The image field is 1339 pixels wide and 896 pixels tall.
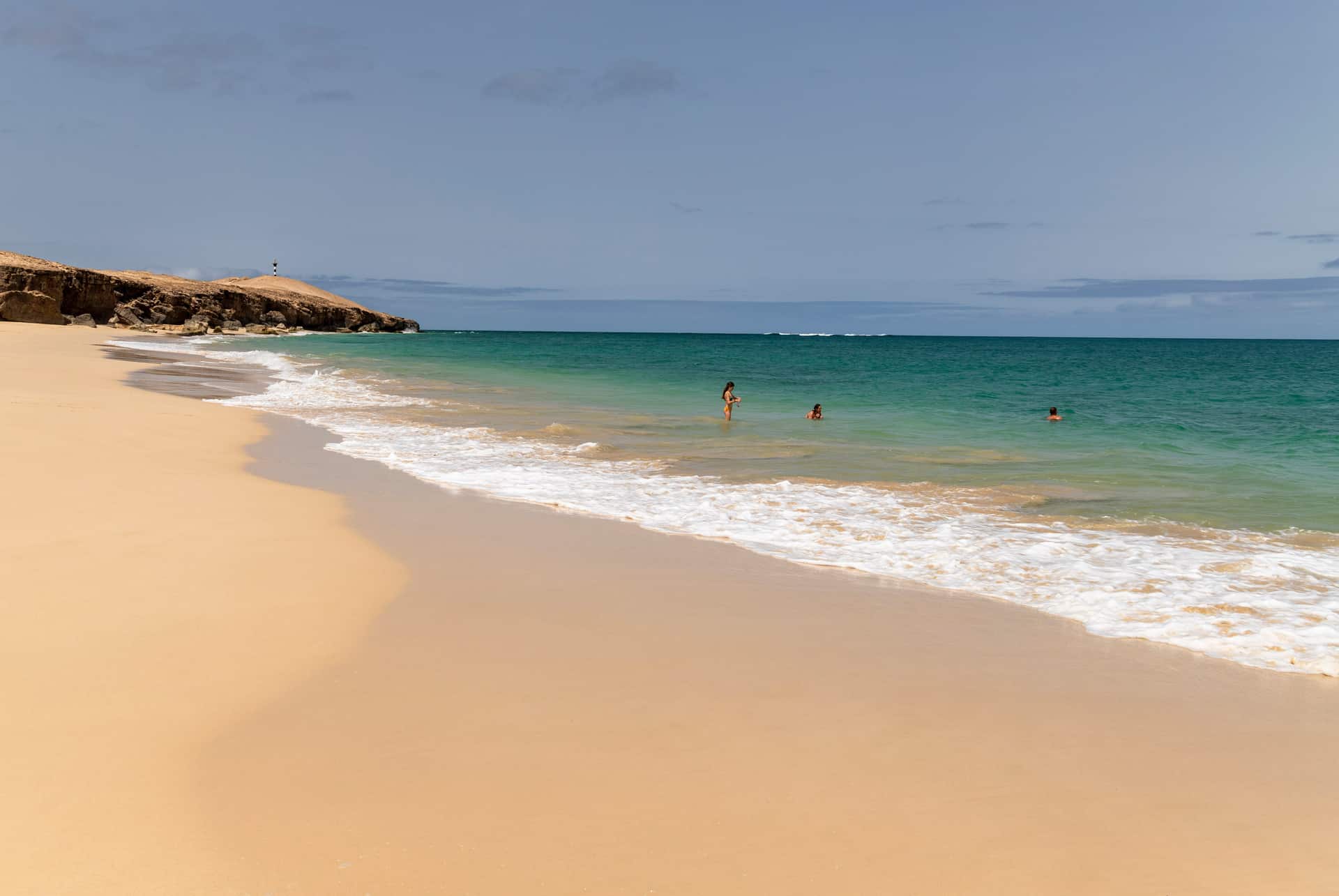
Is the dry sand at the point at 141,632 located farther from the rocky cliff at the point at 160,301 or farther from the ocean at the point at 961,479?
the rocky cliff at the point at 160,301

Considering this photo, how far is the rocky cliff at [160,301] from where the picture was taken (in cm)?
5425

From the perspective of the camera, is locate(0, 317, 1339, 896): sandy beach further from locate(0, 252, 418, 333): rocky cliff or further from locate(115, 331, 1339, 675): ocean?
locate(0, 252, 418, 333): rocky cliff

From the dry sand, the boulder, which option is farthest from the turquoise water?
the boulder

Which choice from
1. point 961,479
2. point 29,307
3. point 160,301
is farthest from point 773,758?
point 160,301

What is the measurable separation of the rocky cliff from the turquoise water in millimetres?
22190

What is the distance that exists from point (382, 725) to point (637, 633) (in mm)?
1678

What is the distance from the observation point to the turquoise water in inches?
443

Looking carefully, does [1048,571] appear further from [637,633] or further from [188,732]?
[188,732]

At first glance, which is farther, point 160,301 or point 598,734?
point 160,301

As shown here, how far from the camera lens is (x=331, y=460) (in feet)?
37.0

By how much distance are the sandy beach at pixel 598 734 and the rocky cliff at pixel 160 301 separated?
6009 centimetres

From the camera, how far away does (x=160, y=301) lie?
68.2m

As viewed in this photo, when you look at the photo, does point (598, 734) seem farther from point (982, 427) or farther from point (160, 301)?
point (160, 301)

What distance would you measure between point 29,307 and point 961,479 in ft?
203
